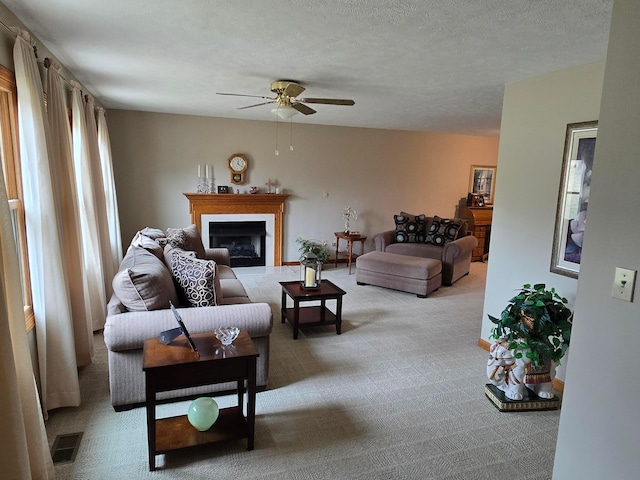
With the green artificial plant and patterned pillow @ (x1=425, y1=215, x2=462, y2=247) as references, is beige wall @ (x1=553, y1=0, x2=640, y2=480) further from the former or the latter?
patterned pillow @ (x1=425, y1=215, x2=462, y2=247)

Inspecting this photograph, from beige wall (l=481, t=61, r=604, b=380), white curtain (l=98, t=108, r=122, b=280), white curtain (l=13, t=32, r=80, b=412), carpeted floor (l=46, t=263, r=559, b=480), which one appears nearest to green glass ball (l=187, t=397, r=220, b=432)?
carpeted floor (l=46, t=263, r=559, b=480)

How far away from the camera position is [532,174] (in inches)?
128

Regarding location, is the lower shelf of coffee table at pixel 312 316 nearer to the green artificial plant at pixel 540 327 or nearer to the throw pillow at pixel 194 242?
the throw pillow at pixel 194 242

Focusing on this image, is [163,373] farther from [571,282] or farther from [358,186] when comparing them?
[358,186]

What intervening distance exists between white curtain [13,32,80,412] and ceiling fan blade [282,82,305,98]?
1.80 meters

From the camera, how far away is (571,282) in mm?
2986

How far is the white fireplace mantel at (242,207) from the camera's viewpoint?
6.29m

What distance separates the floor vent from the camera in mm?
2131

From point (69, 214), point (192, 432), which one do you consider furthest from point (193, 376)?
point (69, 214)

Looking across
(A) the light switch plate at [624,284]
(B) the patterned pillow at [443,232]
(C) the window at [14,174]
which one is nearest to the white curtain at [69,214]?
(C) the window at [14,174]

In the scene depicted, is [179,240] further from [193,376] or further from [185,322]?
[193,376]

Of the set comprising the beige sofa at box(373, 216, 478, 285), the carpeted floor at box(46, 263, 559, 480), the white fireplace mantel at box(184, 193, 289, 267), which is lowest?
the carpeted floor at box(46, 263, 559, 480)

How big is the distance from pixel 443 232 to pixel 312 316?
125 inches

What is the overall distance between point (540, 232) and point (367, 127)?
4.35 meters
